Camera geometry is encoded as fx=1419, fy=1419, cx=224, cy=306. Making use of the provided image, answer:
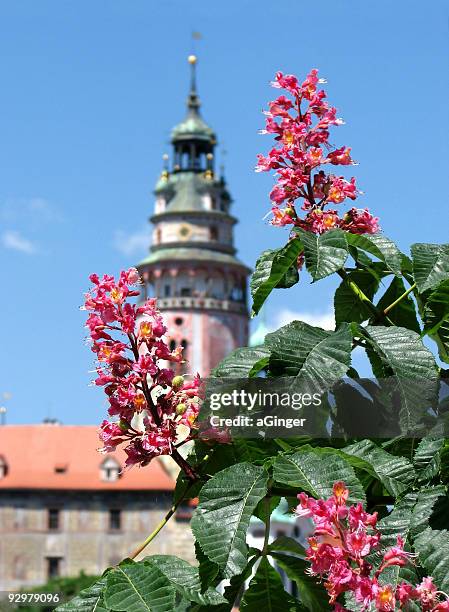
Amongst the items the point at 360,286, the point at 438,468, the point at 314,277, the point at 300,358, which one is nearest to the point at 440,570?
the point at 438,468

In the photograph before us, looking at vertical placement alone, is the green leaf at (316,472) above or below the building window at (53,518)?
below

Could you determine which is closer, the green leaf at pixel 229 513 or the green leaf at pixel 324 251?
the green leaf at pixel 229 513

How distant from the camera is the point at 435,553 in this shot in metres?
1.84

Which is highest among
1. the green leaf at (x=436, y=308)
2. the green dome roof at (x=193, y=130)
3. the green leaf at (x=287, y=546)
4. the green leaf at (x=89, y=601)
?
the green dome roof at (x=193, y=130)

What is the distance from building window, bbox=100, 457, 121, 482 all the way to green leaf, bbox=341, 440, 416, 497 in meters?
47.4

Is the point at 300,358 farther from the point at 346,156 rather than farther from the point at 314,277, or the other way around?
the point at 346,156

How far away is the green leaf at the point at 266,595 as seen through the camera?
2.15 meters

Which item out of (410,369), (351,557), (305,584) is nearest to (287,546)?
(305,584)

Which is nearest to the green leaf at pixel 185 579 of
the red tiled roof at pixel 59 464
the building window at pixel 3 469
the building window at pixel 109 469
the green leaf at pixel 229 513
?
the green leaf at pixel 229 513

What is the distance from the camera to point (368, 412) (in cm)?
223

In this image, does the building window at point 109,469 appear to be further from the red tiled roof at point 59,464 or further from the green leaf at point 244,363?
the green leaf at point 244,363

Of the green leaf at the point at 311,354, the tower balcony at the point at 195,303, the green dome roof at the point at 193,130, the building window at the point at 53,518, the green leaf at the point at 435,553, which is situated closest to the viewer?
the green leaf at the point at 435,553

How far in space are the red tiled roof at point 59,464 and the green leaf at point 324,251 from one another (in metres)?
46.3

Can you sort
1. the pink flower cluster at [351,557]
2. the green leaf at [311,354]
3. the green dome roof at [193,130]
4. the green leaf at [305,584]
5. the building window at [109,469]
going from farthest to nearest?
the green dome roof at [193,130] < the building window at [109,469] < the green leaf at [305,584] < the green leaf at [311,354] < the pink flower cluster at [351,557]
